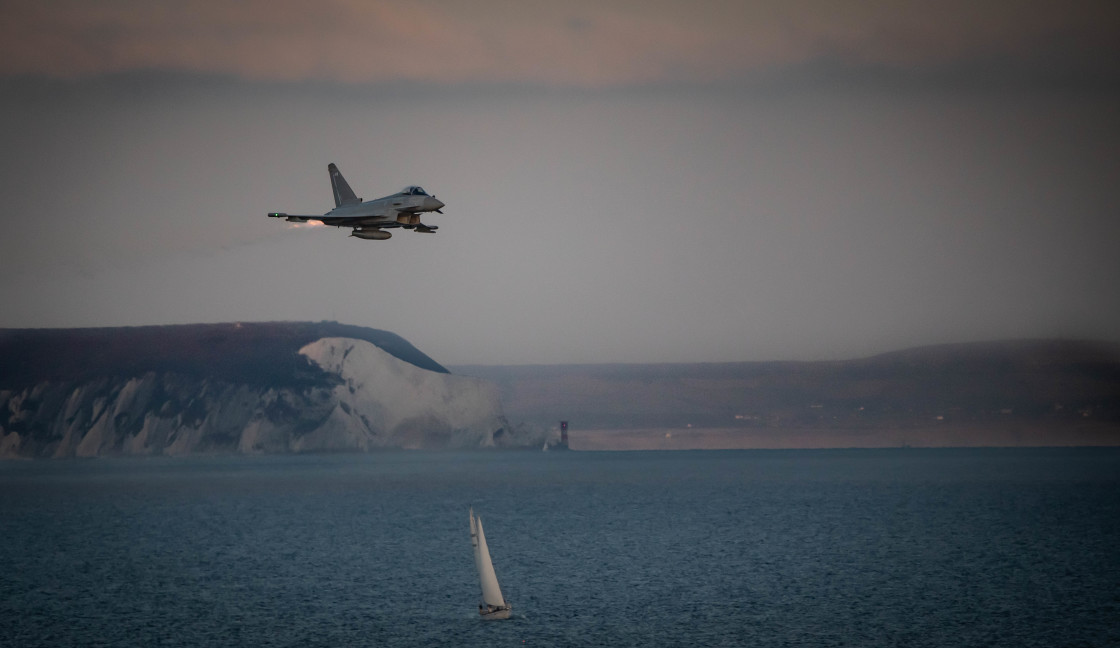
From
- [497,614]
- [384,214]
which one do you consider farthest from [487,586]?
[384,214]

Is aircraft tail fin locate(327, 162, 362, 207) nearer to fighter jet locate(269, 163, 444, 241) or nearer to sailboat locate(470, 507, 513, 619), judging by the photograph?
fighter jet locate(269, 163, 444, 241)

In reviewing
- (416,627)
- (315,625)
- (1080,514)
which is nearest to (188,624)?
(315,625)

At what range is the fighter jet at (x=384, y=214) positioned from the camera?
216ft

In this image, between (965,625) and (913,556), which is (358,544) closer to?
(913,556)

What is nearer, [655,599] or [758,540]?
[655,599]

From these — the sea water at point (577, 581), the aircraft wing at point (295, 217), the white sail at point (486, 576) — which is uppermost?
the aircraft wing at point (295, 217)

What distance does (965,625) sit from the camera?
73562mm

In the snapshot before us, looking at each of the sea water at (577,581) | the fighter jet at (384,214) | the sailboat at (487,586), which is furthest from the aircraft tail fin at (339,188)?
the sea water at (577,581)

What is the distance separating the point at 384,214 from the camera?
66.9 meters

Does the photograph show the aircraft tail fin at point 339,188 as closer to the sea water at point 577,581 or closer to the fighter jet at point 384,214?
the fighter jet at point 384,214

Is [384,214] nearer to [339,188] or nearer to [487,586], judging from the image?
[339,188]

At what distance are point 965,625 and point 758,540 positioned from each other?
5885 centimetres

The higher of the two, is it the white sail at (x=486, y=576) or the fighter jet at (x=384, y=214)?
the fighter jet at (x=384, y=214)

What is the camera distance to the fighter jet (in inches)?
2591
